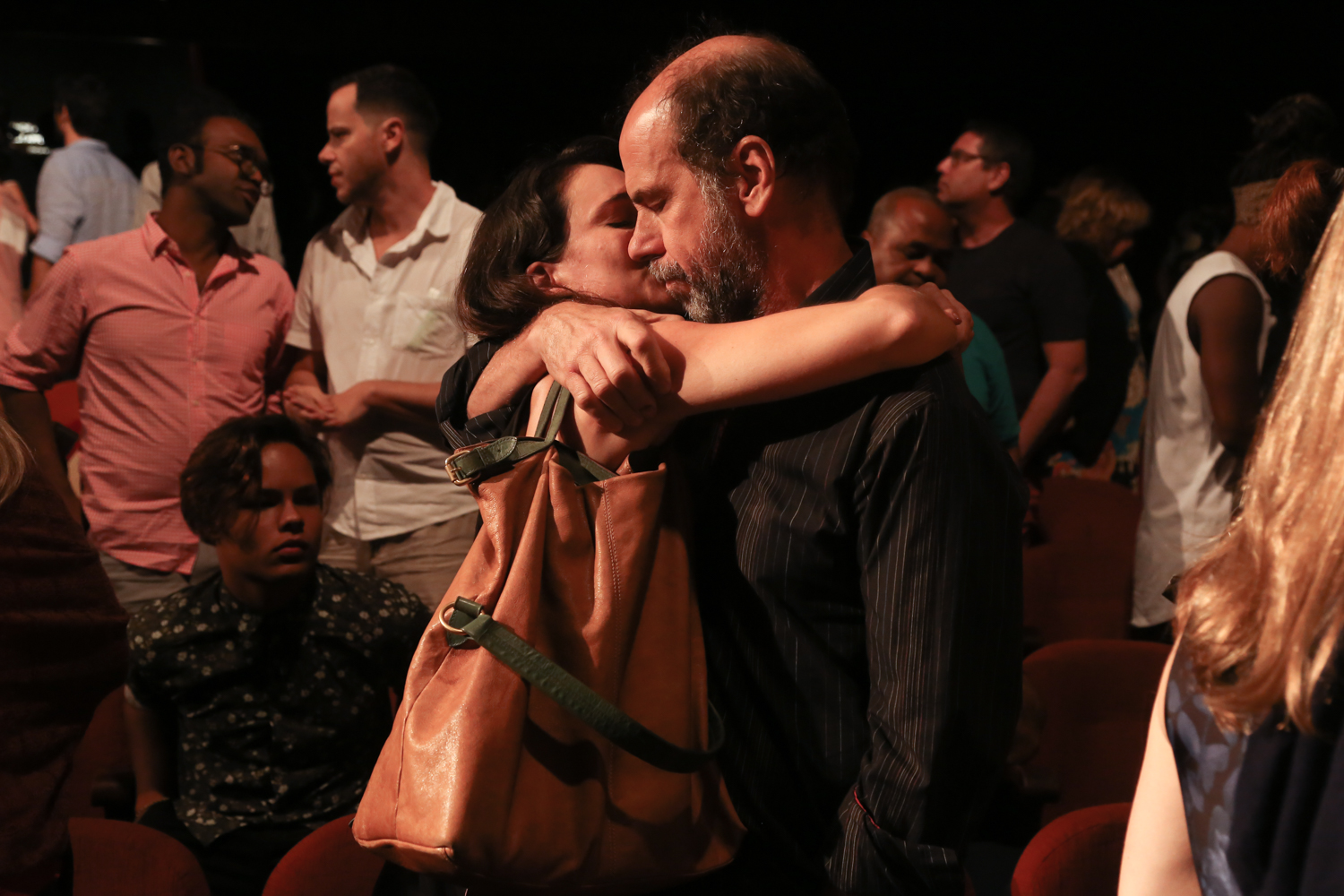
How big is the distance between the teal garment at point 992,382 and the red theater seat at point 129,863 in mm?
2155

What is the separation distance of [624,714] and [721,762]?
0.23m

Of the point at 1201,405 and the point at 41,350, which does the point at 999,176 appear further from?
the point at 41,350

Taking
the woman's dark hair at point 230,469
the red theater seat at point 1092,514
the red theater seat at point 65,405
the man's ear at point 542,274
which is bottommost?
the red theater seat at point 1092,514

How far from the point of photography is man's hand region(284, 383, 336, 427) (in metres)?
2.83

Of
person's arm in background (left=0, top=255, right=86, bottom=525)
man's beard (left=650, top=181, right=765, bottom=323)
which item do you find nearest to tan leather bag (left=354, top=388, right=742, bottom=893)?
man's beard (left=650, top=181, right=765, bottom=323)

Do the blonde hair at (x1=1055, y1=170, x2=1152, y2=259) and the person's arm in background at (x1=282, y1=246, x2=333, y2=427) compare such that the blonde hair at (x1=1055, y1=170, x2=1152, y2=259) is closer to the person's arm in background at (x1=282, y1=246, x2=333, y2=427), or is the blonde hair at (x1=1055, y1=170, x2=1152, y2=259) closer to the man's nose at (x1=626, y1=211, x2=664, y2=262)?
the person's arm in background at (x1=282, y1=246, x2=333, y2=427)

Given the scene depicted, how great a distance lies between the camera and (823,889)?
3.85ft

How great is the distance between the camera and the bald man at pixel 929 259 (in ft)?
9.93

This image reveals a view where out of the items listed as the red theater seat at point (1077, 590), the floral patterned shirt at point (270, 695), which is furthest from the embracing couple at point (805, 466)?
the red theater seat at point (1077, 590)

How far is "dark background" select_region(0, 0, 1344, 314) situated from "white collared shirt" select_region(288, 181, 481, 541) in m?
2.37

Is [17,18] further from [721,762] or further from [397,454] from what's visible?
[721,762]

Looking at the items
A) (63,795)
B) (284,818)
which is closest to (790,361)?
(63,795)

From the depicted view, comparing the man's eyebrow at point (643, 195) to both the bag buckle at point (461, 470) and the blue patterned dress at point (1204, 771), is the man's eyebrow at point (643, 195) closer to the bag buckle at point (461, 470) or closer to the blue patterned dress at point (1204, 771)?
the bag buckle at point (461, 470)

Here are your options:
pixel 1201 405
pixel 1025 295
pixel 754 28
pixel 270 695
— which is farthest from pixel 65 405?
pixel 1201 405
